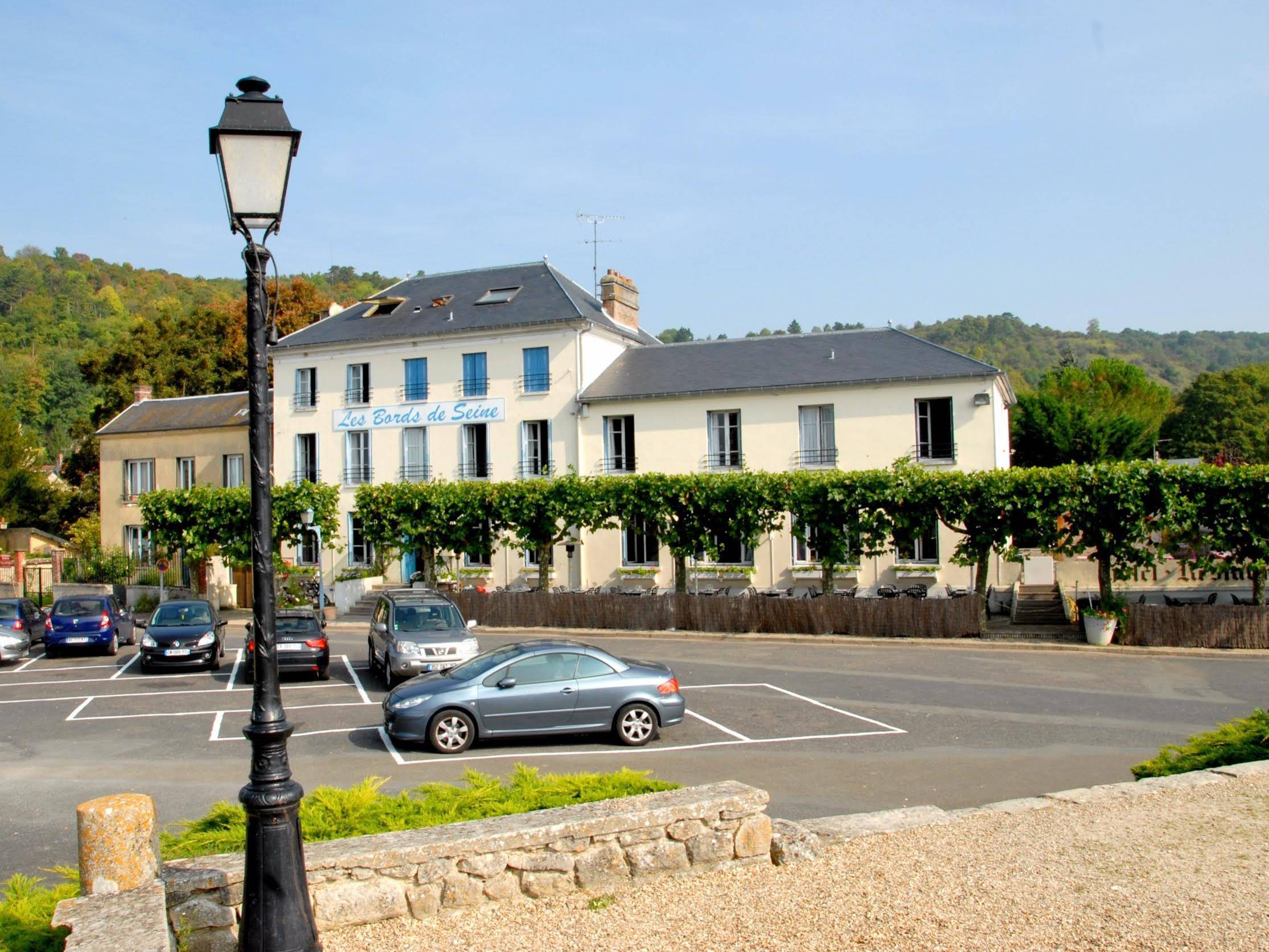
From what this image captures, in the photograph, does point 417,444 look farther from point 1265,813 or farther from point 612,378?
point 1265,813

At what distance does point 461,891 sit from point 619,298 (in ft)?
117

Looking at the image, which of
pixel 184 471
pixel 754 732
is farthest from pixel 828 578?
pixel 184 471

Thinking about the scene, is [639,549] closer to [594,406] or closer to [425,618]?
[594,406]

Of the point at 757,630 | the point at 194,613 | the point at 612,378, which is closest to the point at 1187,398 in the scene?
the point at 612,378

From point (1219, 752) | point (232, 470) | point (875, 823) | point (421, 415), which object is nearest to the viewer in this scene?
point (875, 823)

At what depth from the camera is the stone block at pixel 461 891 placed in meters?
6.49

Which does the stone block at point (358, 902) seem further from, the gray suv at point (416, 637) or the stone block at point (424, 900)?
the gray suv at point (416, 637)

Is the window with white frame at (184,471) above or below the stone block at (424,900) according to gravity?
above

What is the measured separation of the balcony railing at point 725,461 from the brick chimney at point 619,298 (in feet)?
28.0

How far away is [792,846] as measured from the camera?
7.33m

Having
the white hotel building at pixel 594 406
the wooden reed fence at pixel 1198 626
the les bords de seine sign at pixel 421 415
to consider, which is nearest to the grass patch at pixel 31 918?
the wooden reed fence at pixel 1198 626

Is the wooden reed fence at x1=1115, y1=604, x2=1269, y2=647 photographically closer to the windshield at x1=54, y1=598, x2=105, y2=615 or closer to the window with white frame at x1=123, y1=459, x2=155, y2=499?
the windshield at x1=54, y1=598, x2=105, y2=615

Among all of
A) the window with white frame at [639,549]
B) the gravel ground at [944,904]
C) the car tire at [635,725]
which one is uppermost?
the window with white frame at [639,549]

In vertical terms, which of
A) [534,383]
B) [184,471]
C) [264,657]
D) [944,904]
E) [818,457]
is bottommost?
[944,904]
